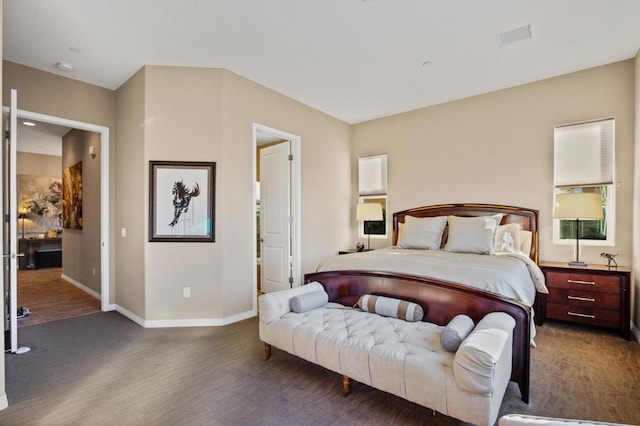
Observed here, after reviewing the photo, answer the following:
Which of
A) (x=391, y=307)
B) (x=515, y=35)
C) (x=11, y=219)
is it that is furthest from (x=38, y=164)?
(x=515, y=35)

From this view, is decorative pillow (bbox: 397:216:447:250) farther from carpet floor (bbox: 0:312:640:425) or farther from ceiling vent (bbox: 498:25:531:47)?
ceiling vent (bbox: 498:25:531:47)

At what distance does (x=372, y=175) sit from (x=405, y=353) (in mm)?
3963

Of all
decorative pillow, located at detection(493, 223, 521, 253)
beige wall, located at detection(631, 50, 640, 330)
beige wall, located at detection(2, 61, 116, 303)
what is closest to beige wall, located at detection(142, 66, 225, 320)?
beige wall, located at detection(2, 61, 116, 303)

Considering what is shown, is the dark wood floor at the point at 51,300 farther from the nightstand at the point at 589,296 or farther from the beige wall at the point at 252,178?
the nightstand at the point at 589,296

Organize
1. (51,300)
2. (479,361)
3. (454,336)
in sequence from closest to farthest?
(479,361) → (454,336) → (51,300)

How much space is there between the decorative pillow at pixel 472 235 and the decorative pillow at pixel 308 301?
1826 mm

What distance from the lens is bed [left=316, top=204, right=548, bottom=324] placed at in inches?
101

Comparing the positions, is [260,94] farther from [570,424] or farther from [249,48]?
[570,424]

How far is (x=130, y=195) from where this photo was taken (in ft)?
12.9

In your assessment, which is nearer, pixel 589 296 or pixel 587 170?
pixel 589 296

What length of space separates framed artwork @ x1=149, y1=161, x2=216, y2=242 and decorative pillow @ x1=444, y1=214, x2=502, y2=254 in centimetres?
285

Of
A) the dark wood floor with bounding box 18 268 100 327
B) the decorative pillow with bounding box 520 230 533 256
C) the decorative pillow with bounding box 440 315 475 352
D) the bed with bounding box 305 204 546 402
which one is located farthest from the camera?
the dark wood floor with bounding box 18 268 100 327

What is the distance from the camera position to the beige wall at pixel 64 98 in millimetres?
3529

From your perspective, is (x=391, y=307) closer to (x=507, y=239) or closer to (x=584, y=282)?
(x=507, y=239)
